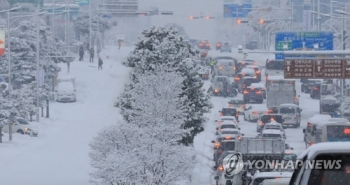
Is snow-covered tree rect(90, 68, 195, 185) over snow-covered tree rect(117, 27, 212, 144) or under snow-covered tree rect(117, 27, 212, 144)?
under

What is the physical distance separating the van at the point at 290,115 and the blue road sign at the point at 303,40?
9992mm

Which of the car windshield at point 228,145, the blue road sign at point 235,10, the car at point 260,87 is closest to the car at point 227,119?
the car windshield at point 228,145

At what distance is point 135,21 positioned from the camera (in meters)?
169

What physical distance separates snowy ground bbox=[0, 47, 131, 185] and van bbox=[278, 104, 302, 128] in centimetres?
983

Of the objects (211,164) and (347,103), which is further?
(347,103)

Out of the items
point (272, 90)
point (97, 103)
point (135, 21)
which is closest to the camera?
point (272, 90)

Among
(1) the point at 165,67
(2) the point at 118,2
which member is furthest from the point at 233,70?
(1) the point at 165,67

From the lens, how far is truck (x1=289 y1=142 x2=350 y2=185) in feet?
12.6

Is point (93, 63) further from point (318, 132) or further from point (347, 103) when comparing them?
point (318, 132)

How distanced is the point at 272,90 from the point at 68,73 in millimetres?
23257

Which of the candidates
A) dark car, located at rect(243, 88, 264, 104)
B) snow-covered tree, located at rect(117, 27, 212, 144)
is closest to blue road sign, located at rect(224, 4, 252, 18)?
dark car, located at rect(243, 88, 264, 104)

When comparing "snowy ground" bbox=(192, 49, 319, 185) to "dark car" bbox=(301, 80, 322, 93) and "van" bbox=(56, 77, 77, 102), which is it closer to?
"dark car" bbox=(301, 80, 322, 93)

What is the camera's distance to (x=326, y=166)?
3.89 m

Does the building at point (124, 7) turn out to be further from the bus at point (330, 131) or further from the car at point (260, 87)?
the bus at point (330, 131)
